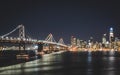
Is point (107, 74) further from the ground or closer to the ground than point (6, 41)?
closer to the ground

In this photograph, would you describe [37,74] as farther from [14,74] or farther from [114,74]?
[114,74]

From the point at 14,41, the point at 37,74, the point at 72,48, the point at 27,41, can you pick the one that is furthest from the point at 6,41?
the point at 72,48

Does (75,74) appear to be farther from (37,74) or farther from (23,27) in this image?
(23,27)

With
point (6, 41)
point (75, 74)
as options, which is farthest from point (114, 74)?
point (6, 41)

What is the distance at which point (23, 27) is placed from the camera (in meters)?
98.1

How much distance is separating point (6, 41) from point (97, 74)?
155 ft

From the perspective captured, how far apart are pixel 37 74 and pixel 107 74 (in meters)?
6.71

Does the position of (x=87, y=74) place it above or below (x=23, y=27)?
below

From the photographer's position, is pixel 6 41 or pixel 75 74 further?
pixel 6 41

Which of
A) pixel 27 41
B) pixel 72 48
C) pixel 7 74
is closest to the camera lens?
pixel 7 74

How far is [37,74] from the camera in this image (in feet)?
108

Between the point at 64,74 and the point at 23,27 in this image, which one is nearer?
the point at 64,74

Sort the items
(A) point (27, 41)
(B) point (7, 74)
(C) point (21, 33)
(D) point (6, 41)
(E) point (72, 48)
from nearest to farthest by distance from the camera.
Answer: (B) point (7, 74), (D) point (6, 41), (A) point (27, 41), (C) point (21, 33), (E) point (72, 48)

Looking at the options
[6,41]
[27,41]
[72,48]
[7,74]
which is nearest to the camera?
[7,74]
